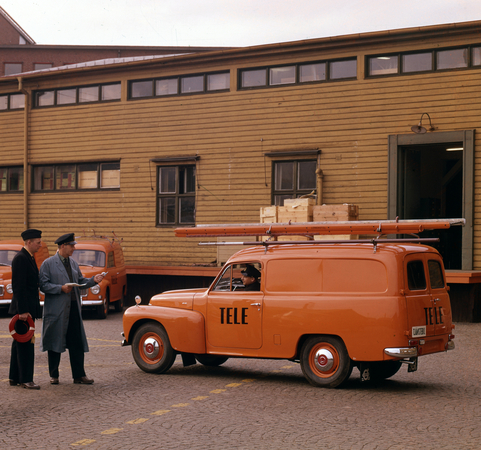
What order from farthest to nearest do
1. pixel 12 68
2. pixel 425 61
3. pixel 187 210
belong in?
pixel 12 68 → pixel 187 210 → pixel 425 61

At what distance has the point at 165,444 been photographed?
5.85m

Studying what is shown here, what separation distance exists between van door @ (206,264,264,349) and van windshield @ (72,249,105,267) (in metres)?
9.79

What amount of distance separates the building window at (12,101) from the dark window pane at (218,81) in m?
7.77

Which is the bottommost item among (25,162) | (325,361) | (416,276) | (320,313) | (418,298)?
(325,361)

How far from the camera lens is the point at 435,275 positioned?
29.8 feet

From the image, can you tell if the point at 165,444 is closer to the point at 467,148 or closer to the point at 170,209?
the point at 467,148

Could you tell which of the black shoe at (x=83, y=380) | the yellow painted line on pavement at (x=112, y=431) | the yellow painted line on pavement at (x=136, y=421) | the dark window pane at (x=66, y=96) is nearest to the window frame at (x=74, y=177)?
the dark window pane at (x=66, y=96)

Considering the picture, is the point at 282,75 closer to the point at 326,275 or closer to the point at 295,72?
the point at 295,72

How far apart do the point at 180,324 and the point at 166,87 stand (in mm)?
14133

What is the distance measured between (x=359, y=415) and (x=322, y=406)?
558 millimetres

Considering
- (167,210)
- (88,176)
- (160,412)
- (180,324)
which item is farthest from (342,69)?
(160,412)

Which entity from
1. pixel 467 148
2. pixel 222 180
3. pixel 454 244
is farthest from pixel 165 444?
pixel 454 244

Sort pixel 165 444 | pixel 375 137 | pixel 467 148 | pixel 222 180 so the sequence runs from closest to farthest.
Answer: pixel 165 444 < pixel 467 148 < pixel 375 137 < pixel 222 180

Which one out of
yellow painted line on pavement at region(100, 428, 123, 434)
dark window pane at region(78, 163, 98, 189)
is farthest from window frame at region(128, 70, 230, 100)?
yellow painted line on pavement at region(100, 428, 123, 434)
